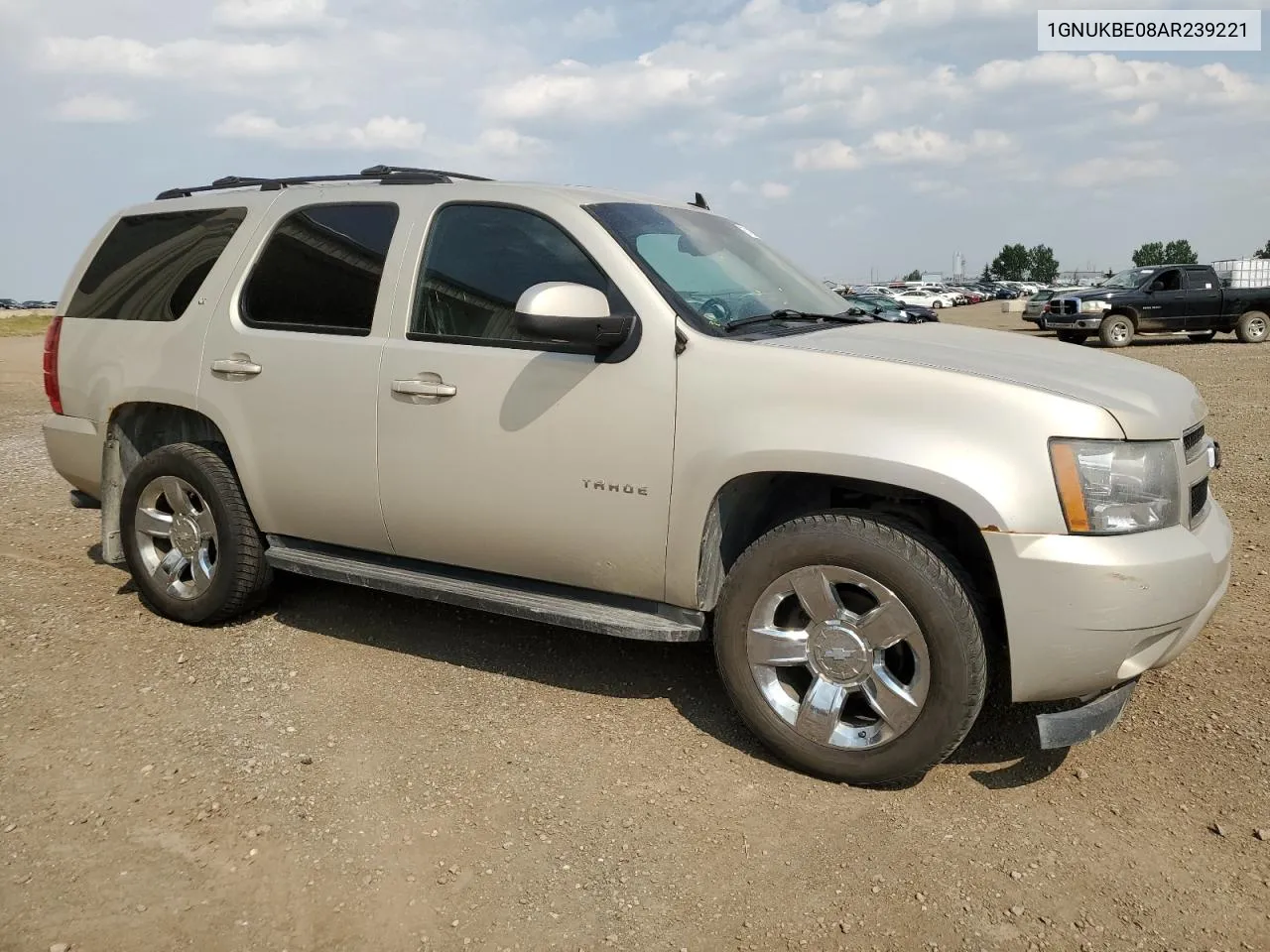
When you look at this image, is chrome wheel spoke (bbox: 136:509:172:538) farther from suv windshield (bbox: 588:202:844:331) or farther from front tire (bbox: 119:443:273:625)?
suv windshield (bbox: 588:202:844:331)

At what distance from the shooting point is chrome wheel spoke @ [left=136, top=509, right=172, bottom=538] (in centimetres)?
477

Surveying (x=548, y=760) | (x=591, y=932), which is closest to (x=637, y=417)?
(x=548, y=760)

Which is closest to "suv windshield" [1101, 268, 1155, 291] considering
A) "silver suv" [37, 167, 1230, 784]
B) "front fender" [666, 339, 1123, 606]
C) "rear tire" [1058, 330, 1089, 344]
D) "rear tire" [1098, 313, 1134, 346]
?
"rear tire" [1098, 313, 1134, 346]

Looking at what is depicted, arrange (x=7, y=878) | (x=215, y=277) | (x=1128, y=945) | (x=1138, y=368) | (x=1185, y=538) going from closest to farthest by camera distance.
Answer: (x=1128, y=945)
(x=7, y=878)
(x=1185, y=538)
(x=1138, y=368)
(x=215, y=277)

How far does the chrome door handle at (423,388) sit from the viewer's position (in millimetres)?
3918

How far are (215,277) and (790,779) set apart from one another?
3.22m

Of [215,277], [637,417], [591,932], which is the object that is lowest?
[591,932]

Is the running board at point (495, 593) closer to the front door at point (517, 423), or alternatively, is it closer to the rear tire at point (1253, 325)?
the front door at point (517, 423)

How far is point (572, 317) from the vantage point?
3.48 metres

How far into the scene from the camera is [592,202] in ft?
13.1

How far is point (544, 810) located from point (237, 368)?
2345 mm

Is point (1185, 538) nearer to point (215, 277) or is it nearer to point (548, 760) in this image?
point (548, 760)

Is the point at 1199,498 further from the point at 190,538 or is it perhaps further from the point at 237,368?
the point at 190,538

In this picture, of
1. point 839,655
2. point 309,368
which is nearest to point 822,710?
point 839,655
